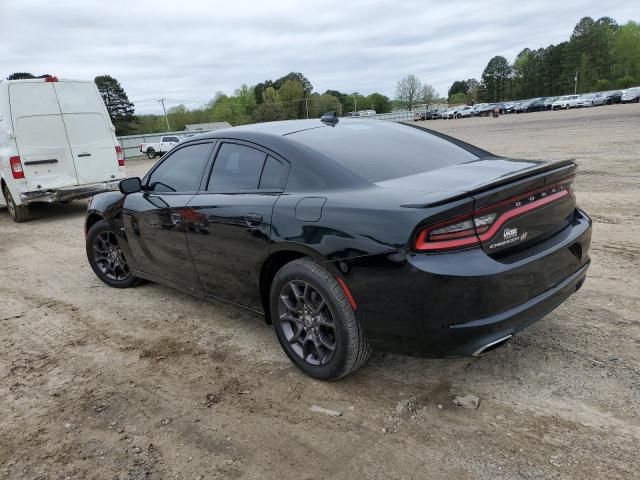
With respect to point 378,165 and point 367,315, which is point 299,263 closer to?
point 367,315

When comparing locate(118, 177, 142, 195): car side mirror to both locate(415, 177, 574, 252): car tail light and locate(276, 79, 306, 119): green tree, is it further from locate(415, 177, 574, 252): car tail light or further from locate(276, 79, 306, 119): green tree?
locate(276, 79, 306, 119): green tree

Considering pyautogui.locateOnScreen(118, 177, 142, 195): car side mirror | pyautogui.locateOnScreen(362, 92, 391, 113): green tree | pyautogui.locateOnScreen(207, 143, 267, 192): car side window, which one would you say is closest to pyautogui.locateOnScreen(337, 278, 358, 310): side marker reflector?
pyautogui.locateOnScreen(207, 143, 267, 192): car side window

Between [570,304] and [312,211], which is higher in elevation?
[312,211]

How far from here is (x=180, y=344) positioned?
3871 millimetres

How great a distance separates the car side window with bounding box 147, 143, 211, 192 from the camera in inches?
156

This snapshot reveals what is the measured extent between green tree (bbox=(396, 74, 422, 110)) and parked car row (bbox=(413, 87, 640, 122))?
125 feet

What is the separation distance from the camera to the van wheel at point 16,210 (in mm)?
10242

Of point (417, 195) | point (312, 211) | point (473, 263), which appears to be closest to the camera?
point (473, 263)

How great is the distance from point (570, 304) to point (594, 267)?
102 centimetres

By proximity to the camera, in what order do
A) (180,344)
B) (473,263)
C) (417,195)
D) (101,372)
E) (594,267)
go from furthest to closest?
1. (594,267)
2. (180,344)
3. (101,372)
4. (417,195)
5. (473,263)

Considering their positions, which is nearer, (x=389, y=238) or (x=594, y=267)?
(x=389, y=238)

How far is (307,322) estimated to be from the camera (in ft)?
10.1

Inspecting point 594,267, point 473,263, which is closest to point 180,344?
point 473,263

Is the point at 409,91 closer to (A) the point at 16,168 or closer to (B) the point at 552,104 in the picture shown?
(B) the point at 552,104
